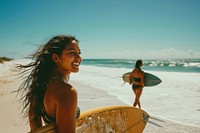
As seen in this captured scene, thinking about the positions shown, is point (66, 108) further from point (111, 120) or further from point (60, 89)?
point (111, 120)

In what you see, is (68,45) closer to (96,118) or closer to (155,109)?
(96,118)

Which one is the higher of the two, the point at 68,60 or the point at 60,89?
the point at 68,60

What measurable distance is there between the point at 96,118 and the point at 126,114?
2.97 ft

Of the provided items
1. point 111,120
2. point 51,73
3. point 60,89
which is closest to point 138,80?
point 111,120

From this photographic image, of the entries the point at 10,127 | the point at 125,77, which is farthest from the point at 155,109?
the point at 10,127

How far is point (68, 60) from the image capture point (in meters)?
1.63

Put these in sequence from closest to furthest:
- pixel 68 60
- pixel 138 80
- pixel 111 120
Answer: pixel 68 60
pixel 111 120
pixel 138 80

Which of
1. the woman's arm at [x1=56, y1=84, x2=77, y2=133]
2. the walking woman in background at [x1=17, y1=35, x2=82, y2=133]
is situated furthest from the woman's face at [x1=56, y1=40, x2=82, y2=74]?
the woman's arm at [x1=56, y1=84, x2=77, y2=133]

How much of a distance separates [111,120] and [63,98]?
1.98 m

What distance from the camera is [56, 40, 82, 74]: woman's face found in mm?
1633

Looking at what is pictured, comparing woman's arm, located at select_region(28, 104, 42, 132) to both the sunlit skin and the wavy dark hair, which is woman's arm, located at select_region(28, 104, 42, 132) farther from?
the sunlit skin

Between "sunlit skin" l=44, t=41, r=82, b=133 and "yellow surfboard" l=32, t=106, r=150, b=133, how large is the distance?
50 centimetres

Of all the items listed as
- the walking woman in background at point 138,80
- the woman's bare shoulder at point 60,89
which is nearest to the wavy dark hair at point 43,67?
the woman's bare shoulder at point 60,89

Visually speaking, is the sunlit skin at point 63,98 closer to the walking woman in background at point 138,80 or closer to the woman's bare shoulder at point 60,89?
the woman's bare shoulder at point 60,89
